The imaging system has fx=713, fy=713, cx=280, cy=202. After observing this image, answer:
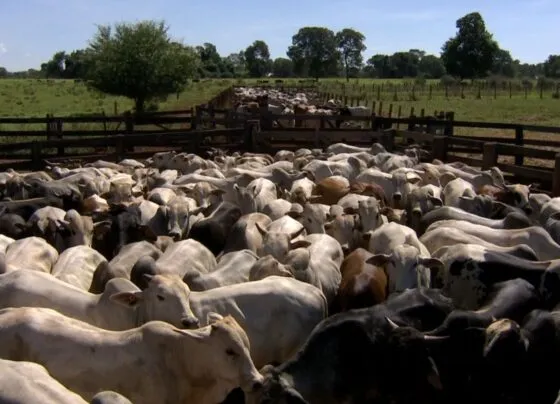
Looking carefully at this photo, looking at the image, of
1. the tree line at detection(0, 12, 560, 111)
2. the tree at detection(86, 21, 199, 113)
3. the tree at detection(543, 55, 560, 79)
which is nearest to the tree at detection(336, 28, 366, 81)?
the tree line at detection(0, 12, 560, 111)

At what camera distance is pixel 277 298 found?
250 inches

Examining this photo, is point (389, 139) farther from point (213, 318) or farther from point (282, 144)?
point (213, 318)

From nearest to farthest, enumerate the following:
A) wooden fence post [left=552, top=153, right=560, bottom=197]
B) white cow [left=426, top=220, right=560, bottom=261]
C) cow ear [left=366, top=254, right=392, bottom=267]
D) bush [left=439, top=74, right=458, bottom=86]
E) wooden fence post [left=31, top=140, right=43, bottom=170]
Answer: cow ear [left=366, top=254, right=392, bottom=267] < white cow [left=426, top=220, right=560, bottom=261] < wooden fence post [left=552, top=153, right=560, bottom=197] < wooden fence post [left=31, top=140, right=43, bottom=170] < bush [left=439, top=74, right=458, bottom=86]

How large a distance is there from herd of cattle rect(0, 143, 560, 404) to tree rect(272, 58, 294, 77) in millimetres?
145317

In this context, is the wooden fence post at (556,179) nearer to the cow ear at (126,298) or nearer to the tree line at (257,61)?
the cow ear at (126,298)

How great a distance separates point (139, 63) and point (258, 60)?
424ft

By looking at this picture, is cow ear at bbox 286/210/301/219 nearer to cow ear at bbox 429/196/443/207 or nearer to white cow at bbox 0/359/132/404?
cow ear at bbox 429/196/443/207

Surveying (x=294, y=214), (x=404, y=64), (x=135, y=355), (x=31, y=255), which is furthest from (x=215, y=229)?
(x=404, y=64)

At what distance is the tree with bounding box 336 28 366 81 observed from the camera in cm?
15150

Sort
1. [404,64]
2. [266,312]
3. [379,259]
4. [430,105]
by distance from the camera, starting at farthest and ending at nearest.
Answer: [404,64]
[430,105]
[379,259]
[266,312]

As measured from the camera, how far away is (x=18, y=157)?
16.8 meters

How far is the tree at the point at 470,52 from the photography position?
94.4m

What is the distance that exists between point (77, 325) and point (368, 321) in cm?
226

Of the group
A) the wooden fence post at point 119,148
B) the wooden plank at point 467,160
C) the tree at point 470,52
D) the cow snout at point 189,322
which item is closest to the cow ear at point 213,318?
the cow snout at point 189,322
